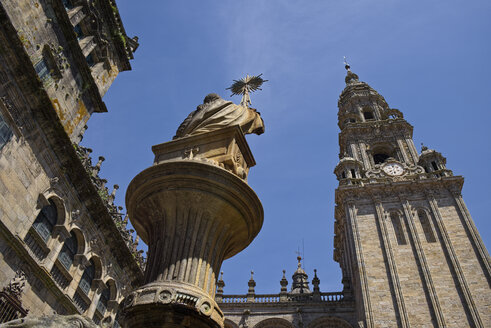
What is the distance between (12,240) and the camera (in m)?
10.2

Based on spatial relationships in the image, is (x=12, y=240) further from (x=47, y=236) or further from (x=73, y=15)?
(x=73, y=15)

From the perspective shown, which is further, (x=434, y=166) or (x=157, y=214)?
(x=434, y=166)

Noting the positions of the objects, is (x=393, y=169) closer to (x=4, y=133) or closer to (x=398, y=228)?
(x=398, y=228)

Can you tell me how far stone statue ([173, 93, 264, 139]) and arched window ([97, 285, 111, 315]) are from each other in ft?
36.6

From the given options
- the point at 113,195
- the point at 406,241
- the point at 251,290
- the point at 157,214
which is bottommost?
the point at 157,214

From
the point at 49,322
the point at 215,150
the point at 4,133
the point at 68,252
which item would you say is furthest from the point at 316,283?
the point at 49,322

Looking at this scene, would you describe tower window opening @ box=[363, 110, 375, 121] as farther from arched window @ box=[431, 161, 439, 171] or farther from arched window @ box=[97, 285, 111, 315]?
arched window @ box=[97, 285, 111, 315]

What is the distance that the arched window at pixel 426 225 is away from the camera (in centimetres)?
2797

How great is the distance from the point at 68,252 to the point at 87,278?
5.69 ft

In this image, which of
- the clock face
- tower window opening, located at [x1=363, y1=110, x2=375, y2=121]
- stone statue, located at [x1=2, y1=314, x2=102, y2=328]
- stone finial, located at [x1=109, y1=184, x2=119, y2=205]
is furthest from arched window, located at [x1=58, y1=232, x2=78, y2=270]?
tower window opening, located at [x1=363, y1=110, x2=375, y2=121]

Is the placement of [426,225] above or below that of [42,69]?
above

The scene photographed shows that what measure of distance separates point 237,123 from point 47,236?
873 cm

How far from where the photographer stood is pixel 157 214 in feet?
18.7

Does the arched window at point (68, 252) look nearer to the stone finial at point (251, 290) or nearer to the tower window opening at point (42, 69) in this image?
the tower window opening at point (42, 69)
